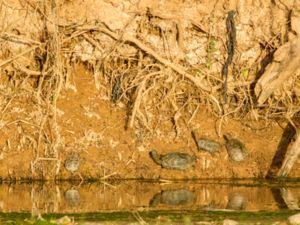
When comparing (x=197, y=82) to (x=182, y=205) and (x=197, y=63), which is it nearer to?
(x=197, y=63)

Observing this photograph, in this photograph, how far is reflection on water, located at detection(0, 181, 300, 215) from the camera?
11.0 metres

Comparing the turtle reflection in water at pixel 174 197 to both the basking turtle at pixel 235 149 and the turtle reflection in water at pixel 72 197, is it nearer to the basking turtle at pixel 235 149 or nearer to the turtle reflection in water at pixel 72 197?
the turtle reflection in water at pixel 72 197

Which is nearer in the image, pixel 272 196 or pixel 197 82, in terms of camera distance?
pixel 272 196

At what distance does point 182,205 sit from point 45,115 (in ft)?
9.04

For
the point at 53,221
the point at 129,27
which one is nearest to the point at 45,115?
the point at 129,27

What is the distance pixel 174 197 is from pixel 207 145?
5.24ft

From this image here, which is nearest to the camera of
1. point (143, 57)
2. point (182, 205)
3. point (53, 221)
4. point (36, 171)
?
point (53, 221)

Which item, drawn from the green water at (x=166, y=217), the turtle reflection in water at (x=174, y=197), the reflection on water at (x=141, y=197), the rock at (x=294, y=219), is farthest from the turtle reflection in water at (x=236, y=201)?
the rock at (x=294, y=219)

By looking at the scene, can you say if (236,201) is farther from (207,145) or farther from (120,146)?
(120,146)

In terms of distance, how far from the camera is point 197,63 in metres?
13.6

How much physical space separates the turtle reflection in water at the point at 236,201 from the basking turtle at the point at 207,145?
4.18 feet

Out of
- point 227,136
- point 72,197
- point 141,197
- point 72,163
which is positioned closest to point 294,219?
point 141,197

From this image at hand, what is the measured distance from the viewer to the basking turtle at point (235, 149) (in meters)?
13.1

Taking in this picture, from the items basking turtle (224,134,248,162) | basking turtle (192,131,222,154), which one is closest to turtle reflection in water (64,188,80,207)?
basking turtle (192,131,222,154)
